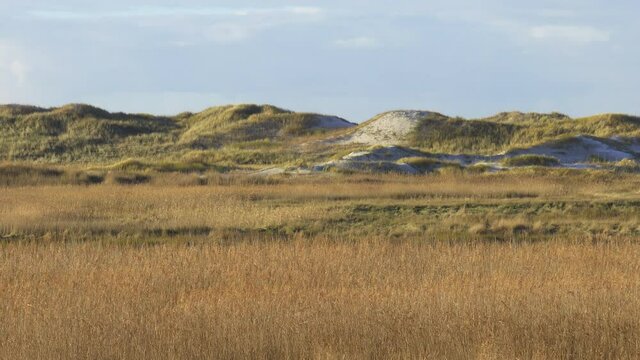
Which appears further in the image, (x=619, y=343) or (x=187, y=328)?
(x=187, y=328)

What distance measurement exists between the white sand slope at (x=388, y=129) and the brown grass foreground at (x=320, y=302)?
42957mm

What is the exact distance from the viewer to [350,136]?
62.1m

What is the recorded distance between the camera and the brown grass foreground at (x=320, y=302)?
913 centimetres

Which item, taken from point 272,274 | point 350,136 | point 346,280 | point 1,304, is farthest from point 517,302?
point 350,136

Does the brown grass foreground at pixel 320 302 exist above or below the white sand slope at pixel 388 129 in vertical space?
below

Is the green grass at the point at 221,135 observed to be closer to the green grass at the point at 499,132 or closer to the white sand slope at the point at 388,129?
the green grass at the point at 499,132

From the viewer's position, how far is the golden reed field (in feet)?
30.4

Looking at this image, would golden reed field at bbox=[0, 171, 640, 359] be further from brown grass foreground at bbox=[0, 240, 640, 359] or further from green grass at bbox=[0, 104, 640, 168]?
green grass at bbox=[0, 104, 640, 168]

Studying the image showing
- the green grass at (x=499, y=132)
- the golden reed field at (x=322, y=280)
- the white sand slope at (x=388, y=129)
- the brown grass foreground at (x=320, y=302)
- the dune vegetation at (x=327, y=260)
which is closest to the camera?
the brown grass foreground at (x=320, y=302)

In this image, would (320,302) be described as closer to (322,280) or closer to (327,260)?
(322,280)

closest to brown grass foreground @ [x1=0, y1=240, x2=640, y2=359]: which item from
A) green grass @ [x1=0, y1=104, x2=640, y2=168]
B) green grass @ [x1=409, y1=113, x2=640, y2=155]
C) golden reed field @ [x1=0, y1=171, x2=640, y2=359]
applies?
golden reed field @ [x1=0, y1=171, x2=640, y2=359]

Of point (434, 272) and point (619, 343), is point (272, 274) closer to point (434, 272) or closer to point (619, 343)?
point (434, 272)

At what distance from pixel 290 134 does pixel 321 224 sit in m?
43.3

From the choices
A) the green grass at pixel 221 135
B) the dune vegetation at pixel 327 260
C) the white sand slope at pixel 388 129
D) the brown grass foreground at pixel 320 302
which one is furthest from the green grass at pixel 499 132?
the brown grass foreground at pixel 320 302
